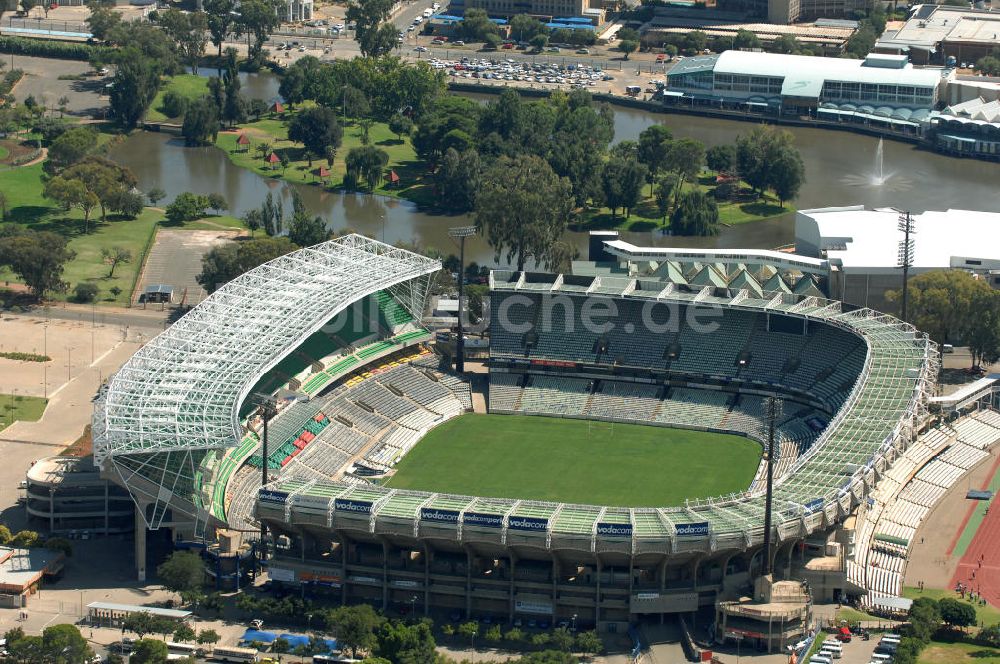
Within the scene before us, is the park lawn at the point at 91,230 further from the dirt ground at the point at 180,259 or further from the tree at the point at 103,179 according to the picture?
the tree at the point at 103,179

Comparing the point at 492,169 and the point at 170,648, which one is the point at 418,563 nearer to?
the point at 170,648

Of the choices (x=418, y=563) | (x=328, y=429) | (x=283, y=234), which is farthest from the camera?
(x=283, y=234)

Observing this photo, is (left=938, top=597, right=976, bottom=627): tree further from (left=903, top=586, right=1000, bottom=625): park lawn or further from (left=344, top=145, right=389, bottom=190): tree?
(left=344, top=145, right=389, bottom=190): tree

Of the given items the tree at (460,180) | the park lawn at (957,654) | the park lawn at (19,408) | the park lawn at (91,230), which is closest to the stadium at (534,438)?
the park lawn at (957,654)

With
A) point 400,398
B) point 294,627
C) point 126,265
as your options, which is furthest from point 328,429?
point 126,265

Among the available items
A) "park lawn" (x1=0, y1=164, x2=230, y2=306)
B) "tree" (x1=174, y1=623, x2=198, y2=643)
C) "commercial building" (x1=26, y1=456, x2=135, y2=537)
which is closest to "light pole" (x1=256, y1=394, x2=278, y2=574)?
"commercial building" (x1=26, y1=456, x2=135, y2=537)

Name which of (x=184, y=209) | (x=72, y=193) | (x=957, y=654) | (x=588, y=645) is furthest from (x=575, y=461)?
(x=72, y=193)
